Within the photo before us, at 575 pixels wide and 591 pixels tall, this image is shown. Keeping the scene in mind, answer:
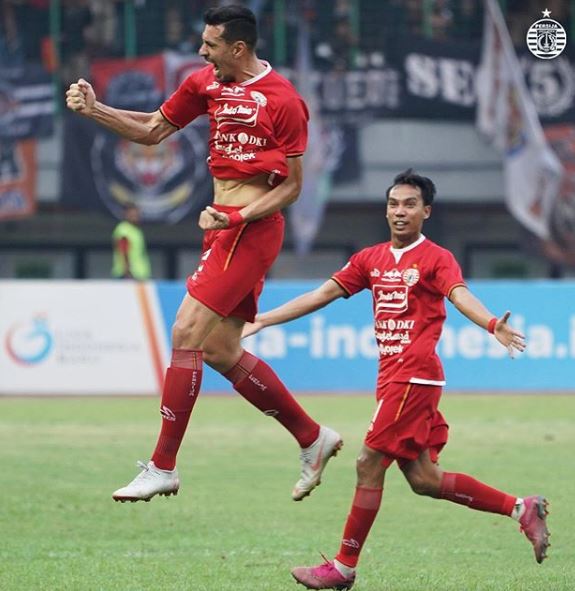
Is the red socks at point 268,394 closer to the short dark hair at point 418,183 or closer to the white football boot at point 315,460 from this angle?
the white football boot at point 315,460

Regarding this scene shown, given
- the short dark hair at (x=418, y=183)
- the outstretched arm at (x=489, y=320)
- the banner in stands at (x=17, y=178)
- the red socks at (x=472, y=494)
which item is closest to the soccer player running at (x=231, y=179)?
the short dark hair at (x=418, y=183)

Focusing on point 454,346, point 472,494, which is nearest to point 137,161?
point 454,346

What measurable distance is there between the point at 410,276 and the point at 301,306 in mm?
784

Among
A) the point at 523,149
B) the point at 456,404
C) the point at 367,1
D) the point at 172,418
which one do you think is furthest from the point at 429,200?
the point at 367,1

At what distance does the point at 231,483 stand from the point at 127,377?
8.40m

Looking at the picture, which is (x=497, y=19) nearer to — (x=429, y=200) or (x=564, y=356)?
(x=564, y=356)

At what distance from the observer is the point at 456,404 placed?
19938mm

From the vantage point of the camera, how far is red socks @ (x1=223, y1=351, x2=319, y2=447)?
864 centimetres

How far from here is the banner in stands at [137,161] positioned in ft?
97.3

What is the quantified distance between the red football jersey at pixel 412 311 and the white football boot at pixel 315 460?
989mm

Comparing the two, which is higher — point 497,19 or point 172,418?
point 172,418

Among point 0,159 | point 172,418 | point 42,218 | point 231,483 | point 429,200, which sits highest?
point 429,200

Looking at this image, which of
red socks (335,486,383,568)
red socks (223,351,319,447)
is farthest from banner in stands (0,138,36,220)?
red socks (335,486,383,568)

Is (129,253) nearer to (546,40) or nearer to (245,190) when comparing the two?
(546,40)
